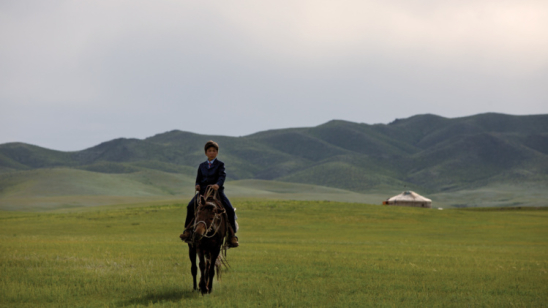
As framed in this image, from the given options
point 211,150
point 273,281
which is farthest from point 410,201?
point 211,150

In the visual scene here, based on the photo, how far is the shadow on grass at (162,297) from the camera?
9.70 m

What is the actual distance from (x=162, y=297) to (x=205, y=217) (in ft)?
6.17

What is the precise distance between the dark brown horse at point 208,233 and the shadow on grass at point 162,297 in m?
0.35

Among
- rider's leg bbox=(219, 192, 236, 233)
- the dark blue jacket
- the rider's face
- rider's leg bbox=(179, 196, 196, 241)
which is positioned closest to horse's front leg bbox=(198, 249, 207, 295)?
rider's leg bbox=(179, 196, 196, 241)

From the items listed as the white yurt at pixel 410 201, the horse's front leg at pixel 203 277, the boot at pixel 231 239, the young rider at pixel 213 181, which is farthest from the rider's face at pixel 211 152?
the white yurt at pixel 410 201

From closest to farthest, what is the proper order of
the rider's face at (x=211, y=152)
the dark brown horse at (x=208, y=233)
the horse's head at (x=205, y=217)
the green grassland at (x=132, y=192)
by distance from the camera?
the horse's head at (x=205, y=217), the dark brown horse at (x=208, y=233), the rider's face at (x=211, y=152), the green grassland at (x=132, y=192)

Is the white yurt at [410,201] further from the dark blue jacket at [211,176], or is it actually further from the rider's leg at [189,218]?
the rider's leg at [189,218]

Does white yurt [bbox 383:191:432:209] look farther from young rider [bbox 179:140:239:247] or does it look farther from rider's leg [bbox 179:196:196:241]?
rider's leg [bbox 179:196:196:241]

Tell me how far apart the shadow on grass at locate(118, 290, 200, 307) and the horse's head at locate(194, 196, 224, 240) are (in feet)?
4.61

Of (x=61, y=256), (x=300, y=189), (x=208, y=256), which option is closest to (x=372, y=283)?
(x=208, y=256)

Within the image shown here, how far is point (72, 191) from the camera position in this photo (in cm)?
14225

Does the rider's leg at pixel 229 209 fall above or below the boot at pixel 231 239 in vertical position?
above

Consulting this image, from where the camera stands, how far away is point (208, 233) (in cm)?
1011

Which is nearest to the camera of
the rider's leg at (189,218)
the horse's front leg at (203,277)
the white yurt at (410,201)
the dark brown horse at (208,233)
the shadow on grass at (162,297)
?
the shadow on grass at (162,297)
